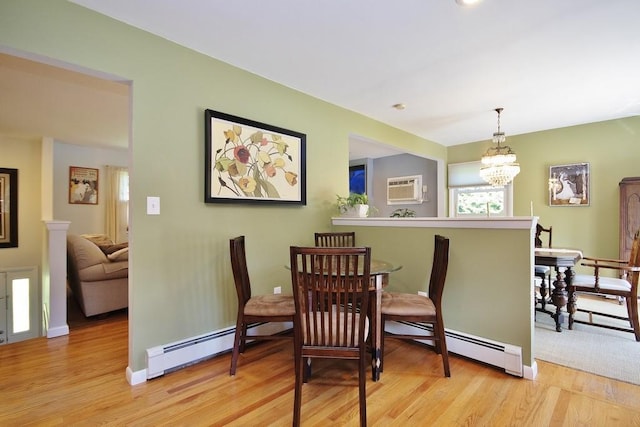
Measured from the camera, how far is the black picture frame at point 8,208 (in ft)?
15.5

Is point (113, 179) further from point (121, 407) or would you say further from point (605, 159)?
point (605, 159)

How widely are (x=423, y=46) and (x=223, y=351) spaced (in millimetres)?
2876

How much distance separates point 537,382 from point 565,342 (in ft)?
3.01

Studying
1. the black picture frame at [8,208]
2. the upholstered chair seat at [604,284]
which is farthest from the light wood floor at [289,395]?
the black picture frame at [8,208]

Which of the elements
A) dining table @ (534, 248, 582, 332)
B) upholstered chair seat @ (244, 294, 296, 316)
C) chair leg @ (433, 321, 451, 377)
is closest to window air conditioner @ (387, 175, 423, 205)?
dining table @ (534, 248, 582, 332)

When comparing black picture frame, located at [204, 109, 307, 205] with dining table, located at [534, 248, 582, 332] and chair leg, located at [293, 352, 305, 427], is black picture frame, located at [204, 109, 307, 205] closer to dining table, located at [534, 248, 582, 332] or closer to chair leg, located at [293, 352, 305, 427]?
chair leg, located at [293, 352, 305, 427]

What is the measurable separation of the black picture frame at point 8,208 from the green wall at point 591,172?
7.78 m

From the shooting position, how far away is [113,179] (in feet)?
19.0

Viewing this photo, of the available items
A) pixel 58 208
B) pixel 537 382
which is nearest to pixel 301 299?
pixel 537 382

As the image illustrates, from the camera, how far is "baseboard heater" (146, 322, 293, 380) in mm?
2160

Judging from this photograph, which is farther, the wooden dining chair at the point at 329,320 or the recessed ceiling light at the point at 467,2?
the recessed ceiling light at the point at 467,2

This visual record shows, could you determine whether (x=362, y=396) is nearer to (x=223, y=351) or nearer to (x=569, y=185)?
(x=223, y=351)

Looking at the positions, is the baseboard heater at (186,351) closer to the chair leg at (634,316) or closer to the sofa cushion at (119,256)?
the sofa cushion at (119,256)

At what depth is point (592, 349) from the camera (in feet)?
8.45
